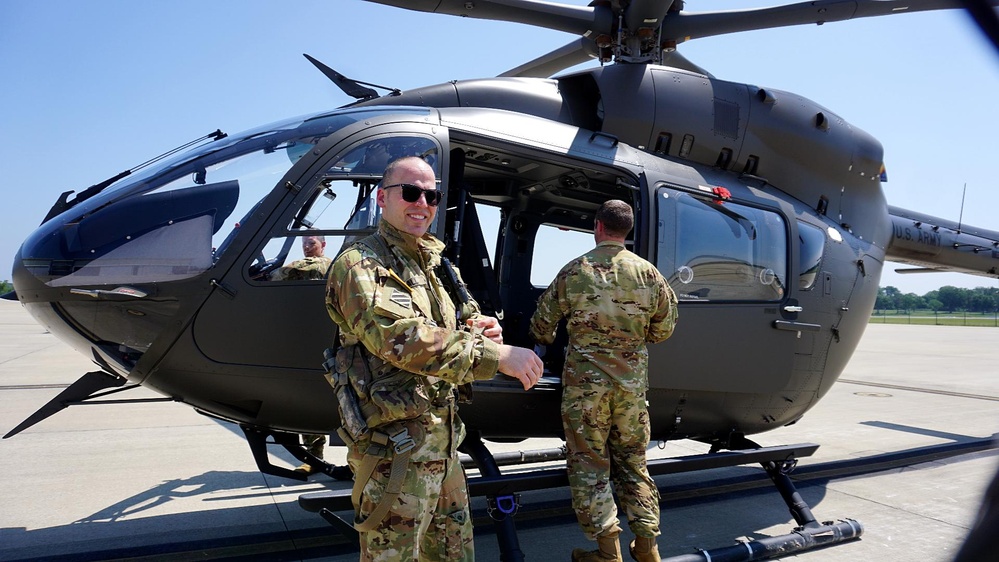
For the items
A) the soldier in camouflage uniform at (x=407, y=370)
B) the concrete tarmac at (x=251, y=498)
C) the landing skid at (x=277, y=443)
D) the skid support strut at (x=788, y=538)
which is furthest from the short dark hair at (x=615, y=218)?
the landing skid at (x=277, y=443)

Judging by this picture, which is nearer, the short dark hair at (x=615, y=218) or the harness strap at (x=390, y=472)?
the harness strap at (x=390, y=472)

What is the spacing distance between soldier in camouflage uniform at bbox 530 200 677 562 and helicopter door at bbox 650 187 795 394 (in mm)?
552

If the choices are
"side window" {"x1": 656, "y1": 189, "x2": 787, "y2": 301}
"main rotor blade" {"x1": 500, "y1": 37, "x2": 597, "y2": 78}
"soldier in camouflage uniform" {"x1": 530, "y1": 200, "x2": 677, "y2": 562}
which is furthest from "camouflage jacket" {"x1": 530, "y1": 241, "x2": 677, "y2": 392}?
"main rotor blade" {"x1": 500, "y1": 37, "x2": 597, "y2": 78}

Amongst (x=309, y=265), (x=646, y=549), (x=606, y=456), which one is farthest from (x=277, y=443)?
(x=646, y=549)

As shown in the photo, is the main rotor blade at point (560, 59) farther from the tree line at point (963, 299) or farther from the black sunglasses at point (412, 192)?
the black sunglasses at point (412, 192)

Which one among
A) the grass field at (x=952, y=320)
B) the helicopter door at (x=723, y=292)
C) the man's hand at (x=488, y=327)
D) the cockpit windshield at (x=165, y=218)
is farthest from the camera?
the grass field at (x=952, y=320)

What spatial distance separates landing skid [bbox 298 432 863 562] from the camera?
9.64ft

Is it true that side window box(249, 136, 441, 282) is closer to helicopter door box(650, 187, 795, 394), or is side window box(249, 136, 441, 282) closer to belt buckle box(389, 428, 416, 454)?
belt buckle box(389, 428, 416, 454)

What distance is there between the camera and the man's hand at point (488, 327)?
2.64m

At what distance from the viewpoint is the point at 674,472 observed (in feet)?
12.5

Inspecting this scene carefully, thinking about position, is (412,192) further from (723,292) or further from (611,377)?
(723,292)

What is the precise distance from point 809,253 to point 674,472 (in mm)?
1981

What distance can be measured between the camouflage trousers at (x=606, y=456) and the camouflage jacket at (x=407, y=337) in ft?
3.34

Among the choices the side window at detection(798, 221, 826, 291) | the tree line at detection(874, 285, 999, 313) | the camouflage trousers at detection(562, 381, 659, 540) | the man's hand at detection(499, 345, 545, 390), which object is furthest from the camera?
the side window at detection(798, 221, 826, 291)
